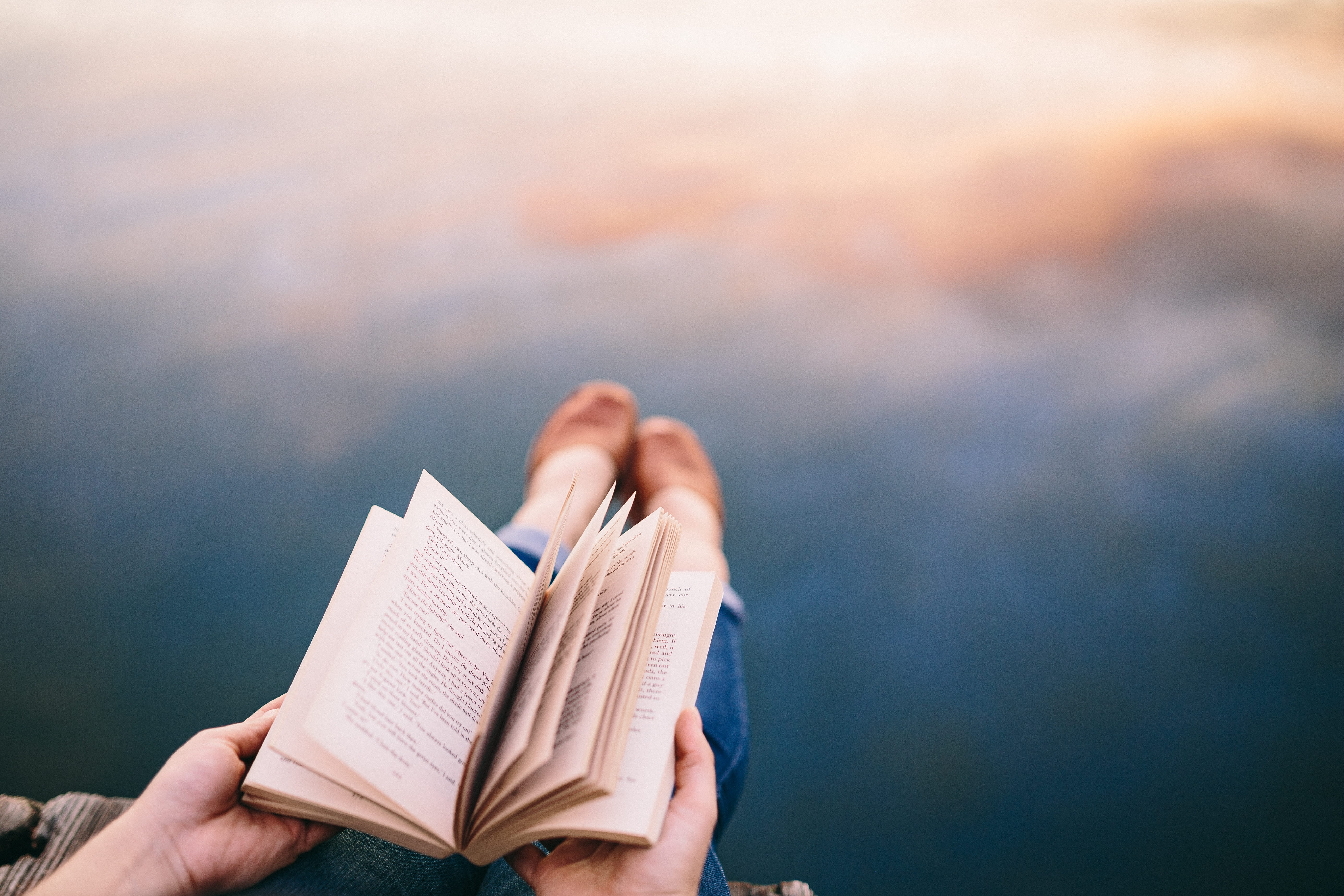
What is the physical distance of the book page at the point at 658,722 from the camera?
44cm

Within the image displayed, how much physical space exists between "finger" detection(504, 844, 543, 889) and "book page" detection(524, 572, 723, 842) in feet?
0.37

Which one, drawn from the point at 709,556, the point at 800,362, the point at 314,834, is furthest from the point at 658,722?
the point at 800,362

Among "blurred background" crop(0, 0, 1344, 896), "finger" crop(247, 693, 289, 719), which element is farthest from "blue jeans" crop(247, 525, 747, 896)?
"blurred background" crop(0, 0, 1344, 896)

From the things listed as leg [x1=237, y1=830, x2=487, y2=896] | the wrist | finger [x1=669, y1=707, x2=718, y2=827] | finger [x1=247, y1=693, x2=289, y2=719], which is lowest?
Answer: the wrist

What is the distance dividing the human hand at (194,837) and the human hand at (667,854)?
7.1 inches

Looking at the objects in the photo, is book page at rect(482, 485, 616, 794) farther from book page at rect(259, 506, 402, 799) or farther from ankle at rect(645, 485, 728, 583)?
ankle at rect(645, 485, 728, 583)

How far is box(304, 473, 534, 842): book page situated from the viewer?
417mm

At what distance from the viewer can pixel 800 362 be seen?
4.98 ft

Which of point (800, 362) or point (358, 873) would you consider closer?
point (358, 873)

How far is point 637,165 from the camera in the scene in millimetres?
1747

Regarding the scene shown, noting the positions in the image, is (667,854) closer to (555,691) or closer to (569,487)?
(555,691)

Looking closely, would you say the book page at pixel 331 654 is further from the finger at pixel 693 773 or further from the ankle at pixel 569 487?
the ankle at pixel 569 487

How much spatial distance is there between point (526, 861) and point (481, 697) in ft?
0.47

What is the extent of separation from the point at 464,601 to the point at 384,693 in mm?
87
